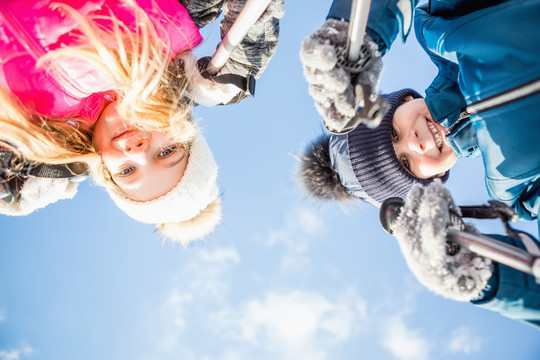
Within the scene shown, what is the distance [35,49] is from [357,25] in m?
1.40

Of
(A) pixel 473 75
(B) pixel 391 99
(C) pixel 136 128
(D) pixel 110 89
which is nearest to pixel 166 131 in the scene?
(C) pixel 136 128

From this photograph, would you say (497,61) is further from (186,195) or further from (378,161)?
(186,195)

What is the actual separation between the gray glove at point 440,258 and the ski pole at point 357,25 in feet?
1.60

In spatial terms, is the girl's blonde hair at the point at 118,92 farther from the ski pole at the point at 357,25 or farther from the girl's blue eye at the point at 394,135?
the girl's blue eye at the point at 394,135

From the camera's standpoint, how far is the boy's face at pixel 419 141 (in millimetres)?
1892

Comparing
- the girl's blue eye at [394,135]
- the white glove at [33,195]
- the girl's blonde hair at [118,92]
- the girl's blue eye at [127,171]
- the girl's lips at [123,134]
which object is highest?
the girl's blonde hair at [118,92]

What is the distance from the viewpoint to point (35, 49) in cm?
151

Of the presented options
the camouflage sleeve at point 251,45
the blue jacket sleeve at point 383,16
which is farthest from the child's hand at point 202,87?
the blue jacket sleeve at point 383,16

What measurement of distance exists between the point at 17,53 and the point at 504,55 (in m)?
2.02

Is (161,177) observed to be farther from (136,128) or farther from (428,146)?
(428,146)

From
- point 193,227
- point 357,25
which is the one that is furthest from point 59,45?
point 357,25

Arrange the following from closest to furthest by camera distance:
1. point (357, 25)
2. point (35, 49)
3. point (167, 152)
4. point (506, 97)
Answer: point (357, 25) < point (506, 97) < point (35, 49) < point (167, 152)

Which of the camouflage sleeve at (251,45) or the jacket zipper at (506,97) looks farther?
the camouflage sleeve at (251,45)

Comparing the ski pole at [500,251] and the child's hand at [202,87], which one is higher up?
the child's hand at [202,87]
